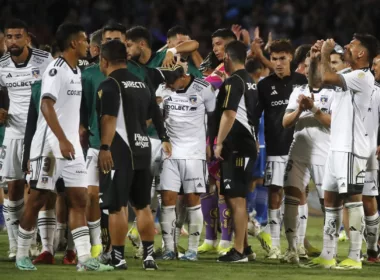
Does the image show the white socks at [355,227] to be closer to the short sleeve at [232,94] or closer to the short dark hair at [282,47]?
the short sleeve at [232,94]

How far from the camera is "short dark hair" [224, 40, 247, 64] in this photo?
11.5 meters

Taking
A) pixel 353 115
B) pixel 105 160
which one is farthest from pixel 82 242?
pixel 353 115

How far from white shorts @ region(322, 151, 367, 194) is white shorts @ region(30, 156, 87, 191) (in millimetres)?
2568

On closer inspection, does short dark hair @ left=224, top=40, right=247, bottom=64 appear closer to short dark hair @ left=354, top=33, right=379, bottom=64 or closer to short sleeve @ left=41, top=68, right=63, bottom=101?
short dark hair @ left=354, top=33, right=379, bottom=64

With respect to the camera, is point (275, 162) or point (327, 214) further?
point (275, 162)

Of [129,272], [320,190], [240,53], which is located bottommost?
[129,272]

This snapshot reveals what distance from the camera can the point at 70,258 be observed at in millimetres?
11047

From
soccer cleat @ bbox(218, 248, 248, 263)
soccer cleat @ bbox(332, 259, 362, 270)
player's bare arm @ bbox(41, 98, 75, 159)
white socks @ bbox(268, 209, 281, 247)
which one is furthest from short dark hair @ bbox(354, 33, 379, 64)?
player's bare arm @ bbox(41, 98, 75, 159)

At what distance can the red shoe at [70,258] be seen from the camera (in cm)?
1102

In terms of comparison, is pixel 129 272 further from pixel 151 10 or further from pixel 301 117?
pixel 151 10

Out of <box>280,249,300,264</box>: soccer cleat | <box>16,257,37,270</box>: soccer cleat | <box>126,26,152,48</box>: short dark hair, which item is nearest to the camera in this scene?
<box>16,257,37,270</box>: soccer cleat

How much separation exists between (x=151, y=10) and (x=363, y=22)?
4.79 metres

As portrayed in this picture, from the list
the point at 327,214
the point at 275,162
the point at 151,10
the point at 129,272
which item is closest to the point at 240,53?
the point at 275,162

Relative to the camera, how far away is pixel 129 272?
32.9ft
